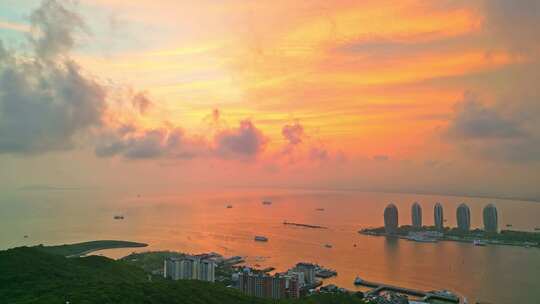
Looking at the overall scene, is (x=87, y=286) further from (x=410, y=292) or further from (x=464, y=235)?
(x=464, y=235)

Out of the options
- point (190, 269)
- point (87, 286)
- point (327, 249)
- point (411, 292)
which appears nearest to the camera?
point (87, 286)

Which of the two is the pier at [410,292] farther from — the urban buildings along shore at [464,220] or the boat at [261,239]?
the urban buildings along shore at [464,220]

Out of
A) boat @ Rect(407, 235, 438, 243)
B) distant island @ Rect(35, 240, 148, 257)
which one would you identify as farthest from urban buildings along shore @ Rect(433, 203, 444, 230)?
distant island @ Rect(35, 240, 148, 257)

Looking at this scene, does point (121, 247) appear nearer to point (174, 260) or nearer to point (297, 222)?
point (174, 260)

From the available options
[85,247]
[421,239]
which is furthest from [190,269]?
[421,239]

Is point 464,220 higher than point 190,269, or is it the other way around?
point 464,220

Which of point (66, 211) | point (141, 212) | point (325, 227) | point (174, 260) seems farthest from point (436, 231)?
point (66, 211)

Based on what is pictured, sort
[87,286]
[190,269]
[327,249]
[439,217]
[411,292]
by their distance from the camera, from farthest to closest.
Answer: [439,217]
[327,249]
[190,269]
[411,292]
[87,286]

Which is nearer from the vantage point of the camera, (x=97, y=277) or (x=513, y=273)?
(x=97, y=277)
